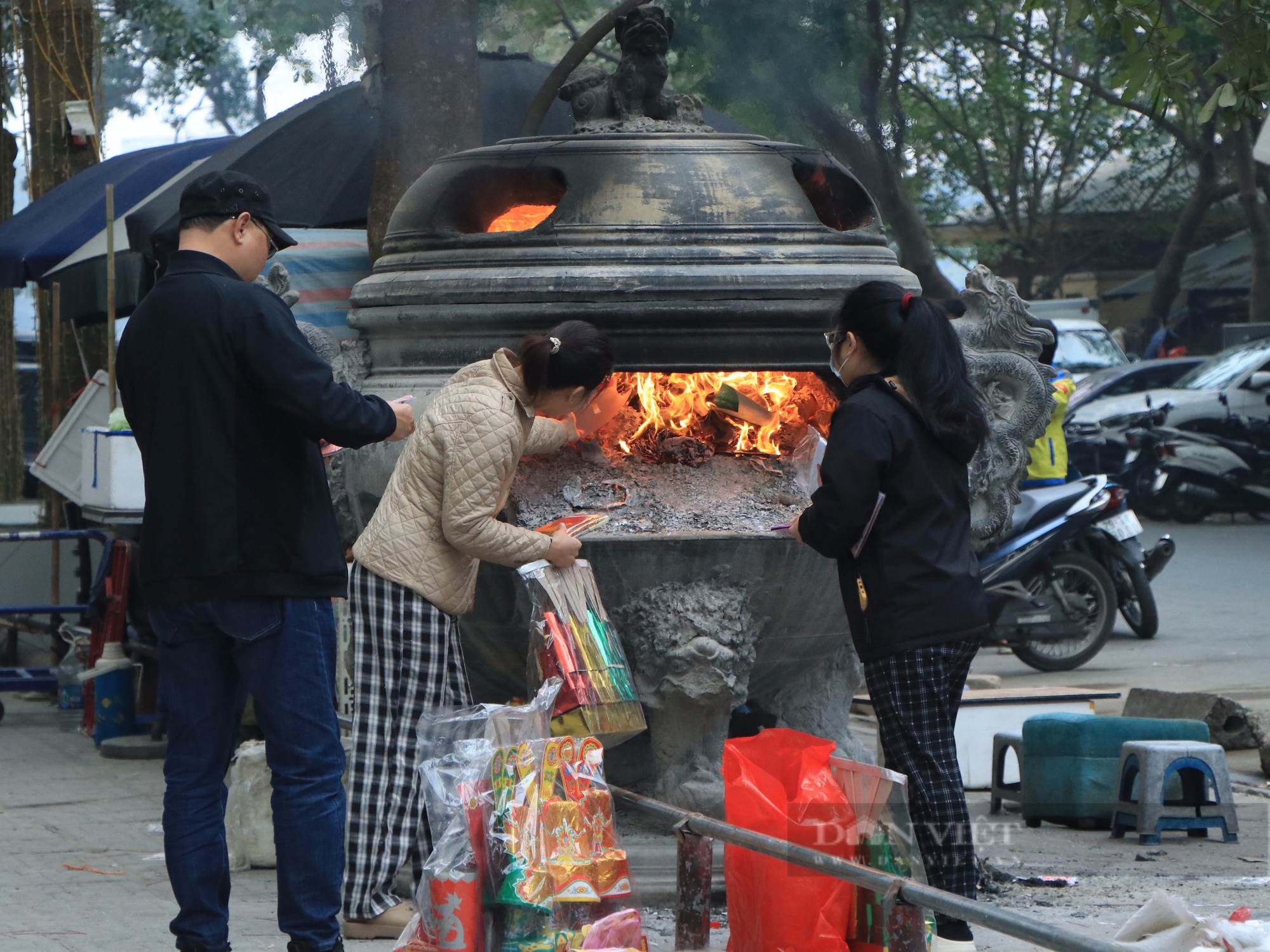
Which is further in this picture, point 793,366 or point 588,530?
point 793,366

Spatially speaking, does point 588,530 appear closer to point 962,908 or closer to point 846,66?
point 962,908

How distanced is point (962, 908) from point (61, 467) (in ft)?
21.3

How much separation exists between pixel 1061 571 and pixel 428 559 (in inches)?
206

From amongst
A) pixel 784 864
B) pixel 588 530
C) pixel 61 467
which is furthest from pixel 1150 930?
pixel 61 467

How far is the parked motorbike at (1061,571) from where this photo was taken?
318 inches

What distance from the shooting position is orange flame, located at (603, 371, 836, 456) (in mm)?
4660

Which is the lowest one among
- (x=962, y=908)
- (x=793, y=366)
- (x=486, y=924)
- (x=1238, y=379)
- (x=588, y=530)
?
(x=486, y=924)

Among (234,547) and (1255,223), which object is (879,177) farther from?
(1255,223)

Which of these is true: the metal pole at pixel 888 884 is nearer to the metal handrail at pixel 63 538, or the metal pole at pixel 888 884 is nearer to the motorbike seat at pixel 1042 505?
the metal handrail at pixel 63 538

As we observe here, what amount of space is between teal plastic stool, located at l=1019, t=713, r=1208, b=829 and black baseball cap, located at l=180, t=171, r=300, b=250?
Result: 3.11 m

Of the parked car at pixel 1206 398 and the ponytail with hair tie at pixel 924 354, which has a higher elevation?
the parked car at pixel 1206 398

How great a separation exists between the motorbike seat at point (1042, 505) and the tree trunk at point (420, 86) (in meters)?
3.62

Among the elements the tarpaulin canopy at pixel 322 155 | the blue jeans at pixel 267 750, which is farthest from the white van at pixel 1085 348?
the blue jeans at pixel 267 750

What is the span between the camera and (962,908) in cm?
272
